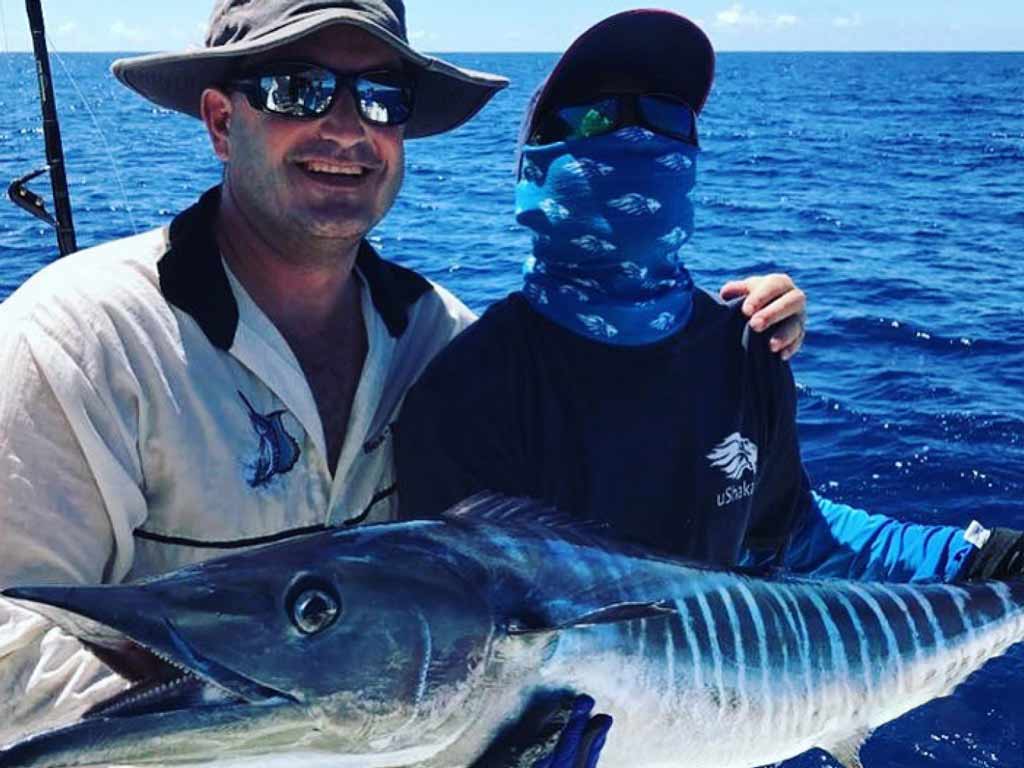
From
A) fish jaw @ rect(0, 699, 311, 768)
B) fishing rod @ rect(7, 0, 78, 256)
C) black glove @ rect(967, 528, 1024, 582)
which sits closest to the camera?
fish jaw @ rect(0, 699, 311, 768)

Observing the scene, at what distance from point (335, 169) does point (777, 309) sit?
1.24m

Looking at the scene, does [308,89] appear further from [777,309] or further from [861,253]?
[861,253]

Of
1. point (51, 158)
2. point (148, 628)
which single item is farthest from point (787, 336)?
point (51, 158)

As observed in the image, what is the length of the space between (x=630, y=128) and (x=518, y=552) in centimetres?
124

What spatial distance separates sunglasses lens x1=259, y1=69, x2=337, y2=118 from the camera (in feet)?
8.92

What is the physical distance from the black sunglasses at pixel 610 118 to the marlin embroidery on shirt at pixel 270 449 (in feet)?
3.36

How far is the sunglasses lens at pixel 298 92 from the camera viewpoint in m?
2.72

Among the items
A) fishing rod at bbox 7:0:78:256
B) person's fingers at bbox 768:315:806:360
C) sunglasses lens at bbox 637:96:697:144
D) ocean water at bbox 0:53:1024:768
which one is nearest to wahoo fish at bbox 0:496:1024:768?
person's fingers at bbox 768:315:806:360

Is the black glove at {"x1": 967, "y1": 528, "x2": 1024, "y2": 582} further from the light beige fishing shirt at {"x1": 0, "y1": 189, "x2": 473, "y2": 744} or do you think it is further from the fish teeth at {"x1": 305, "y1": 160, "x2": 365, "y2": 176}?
the fish teeth at {"x1": 305, "y1": 160, "x2": 365, "y2": 176}

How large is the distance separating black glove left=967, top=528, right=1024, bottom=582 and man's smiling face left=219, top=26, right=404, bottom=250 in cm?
199

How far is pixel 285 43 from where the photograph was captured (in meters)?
2.62

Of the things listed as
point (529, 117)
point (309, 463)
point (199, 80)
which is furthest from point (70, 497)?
point (529, 117)

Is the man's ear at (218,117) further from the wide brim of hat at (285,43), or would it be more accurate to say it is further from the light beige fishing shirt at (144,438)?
the light beige fishing shirt at (144,438)

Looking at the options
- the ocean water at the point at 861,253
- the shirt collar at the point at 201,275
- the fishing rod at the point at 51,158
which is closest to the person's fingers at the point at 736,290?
the shirt collar at the point at 201,275
